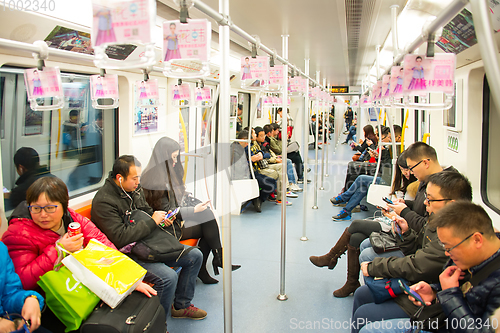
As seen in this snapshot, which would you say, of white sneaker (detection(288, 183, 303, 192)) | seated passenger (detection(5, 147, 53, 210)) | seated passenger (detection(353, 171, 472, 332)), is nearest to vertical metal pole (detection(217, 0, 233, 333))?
seated passenger (detection(353, 171, 472, 332))

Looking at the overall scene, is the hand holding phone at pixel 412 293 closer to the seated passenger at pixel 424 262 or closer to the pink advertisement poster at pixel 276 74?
the seated passenger at pixel 424 262

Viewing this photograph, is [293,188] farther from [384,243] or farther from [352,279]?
[384,243]

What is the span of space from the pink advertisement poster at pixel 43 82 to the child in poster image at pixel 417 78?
1.91 metres

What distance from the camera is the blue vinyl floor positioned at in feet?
9.23

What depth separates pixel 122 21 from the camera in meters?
1.25

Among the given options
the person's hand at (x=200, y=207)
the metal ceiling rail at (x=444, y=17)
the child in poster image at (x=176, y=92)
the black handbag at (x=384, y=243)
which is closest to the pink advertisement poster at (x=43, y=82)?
the child in poster image at (x=176, y=92)

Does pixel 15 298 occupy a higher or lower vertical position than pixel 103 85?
lower

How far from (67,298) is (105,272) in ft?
0.69

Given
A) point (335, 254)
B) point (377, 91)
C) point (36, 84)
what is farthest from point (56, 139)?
point (377, 91)

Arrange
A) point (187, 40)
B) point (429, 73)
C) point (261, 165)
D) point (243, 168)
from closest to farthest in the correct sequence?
point (187, 40) → point (429, 73) → point (243, 168) → point (261, 165)

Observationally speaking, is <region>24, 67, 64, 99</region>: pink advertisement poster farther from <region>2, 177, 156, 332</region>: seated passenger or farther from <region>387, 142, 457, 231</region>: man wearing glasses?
<region>387, 142, 457, 231</region>: man wearing glasses

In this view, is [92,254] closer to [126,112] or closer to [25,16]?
[25,16]

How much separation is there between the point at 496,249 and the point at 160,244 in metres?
2.02

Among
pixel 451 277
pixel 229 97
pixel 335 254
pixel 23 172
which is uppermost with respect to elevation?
pixel 229 97
